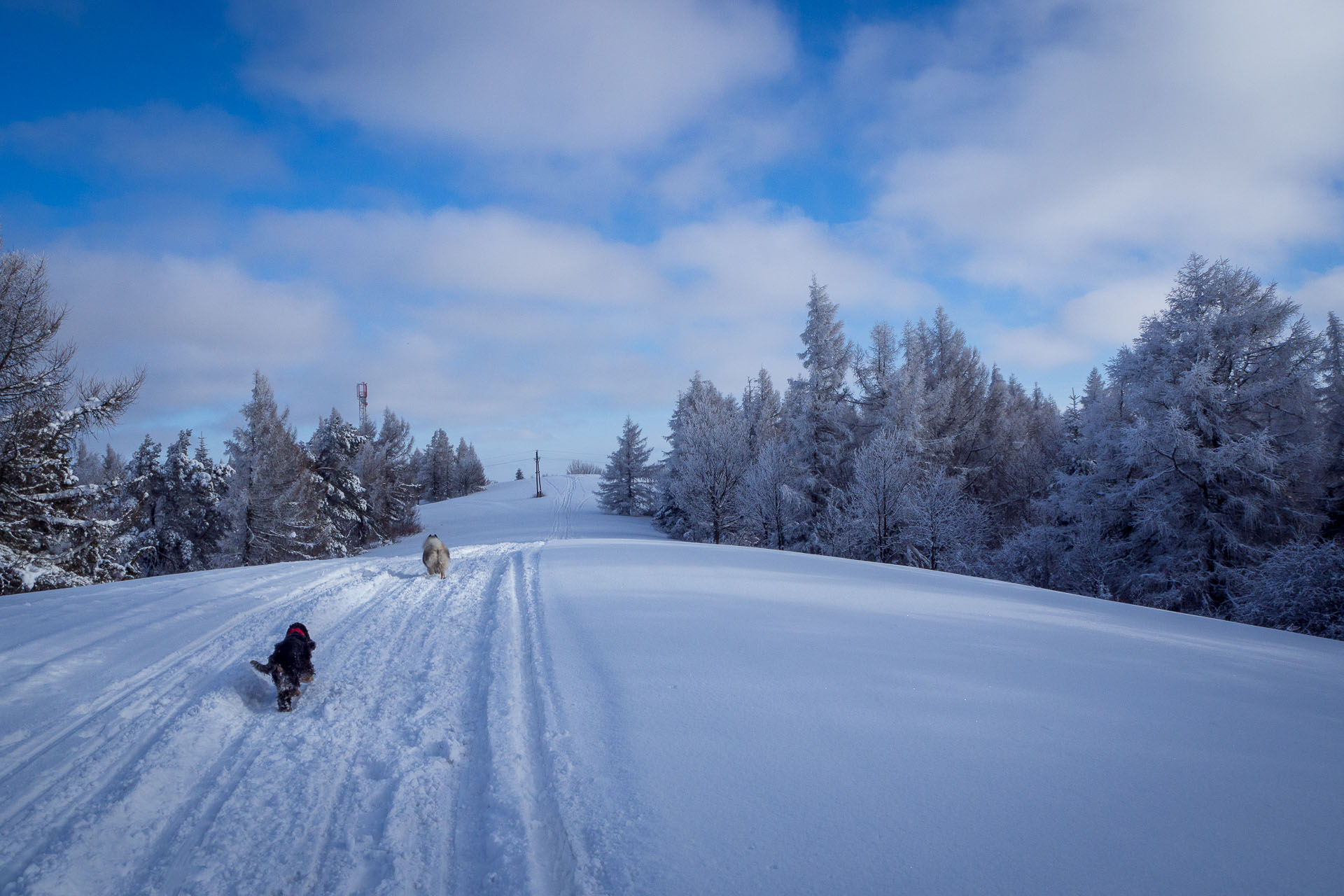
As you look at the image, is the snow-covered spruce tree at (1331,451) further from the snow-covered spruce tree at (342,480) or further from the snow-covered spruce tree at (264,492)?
the snow-covered spruce tree at (342,480)

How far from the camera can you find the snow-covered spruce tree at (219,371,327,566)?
71.6 feet

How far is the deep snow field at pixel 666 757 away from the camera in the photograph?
2623 mm

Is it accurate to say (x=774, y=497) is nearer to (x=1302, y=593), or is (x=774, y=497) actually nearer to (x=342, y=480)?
(x=1302, y=593)

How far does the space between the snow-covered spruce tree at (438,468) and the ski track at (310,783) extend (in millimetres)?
67694

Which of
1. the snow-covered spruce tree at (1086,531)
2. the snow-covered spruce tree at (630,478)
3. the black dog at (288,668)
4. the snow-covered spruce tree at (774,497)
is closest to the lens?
the black dog at (288,668)

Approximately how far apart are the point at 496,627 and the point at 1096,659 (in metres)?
6.69

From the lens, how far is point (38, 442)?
1066 centimetres

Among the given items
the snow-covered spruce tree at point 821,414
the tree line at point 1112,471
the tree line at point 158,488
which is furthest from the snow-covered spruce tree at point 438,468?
the snow-covered spruce tree at point 821,414

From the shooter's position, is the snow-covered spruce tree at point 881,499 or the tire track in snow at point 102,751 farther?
the snow-covered spruce tree at point 881,499

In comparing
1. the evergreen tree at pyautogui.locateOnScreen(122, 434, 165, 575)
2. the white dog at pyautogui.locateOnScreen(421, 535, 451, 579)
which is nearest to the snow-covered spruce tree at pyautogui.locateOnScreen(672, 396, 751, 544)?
the white dog at pyautogui.locateOnScreen(421, 535, 451, 579)

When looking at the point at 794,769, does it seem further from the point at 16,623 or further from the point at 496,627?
the point at 16,623

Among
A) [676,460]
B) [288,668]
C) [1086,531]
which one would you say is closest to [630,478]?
[676,460]

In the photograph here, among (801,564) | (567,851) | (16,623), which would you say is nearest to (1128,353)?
(801,564)

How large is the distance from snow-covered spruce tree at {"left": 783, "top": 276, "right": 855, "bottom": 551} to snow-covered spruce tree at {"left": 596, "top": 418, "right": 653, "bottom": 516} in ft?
70.2
